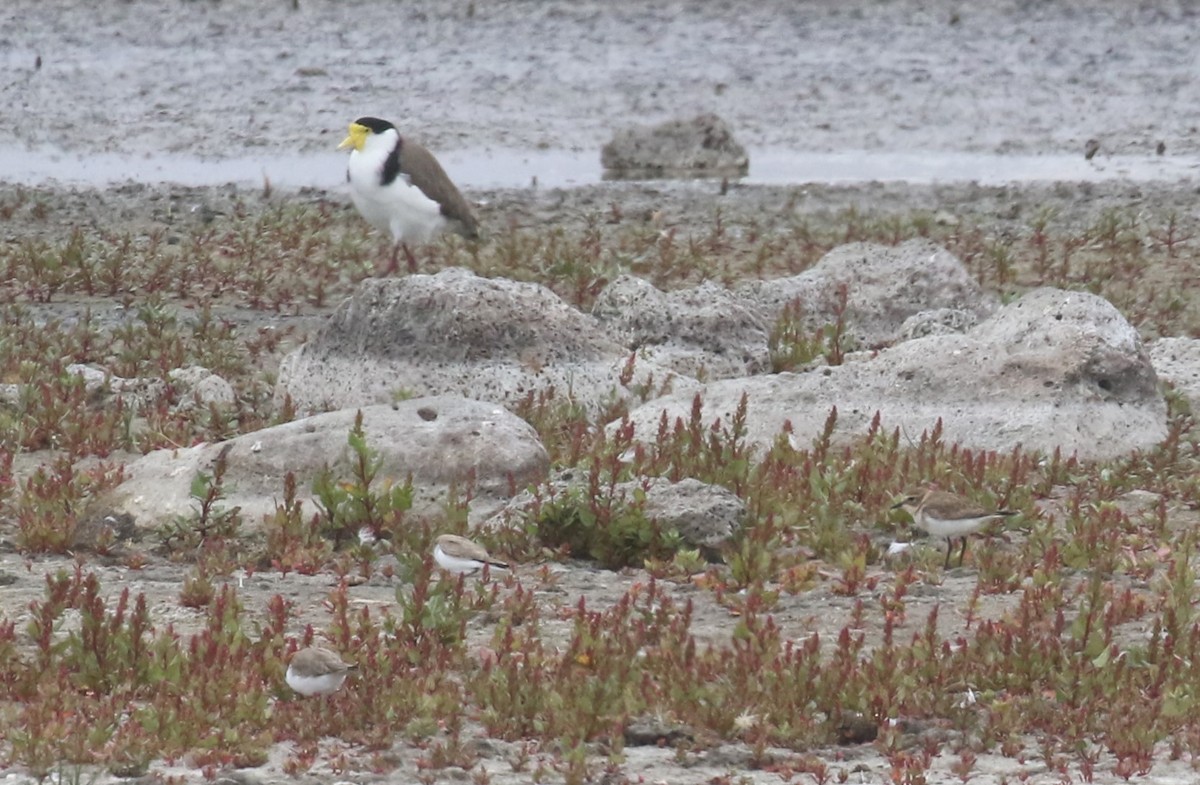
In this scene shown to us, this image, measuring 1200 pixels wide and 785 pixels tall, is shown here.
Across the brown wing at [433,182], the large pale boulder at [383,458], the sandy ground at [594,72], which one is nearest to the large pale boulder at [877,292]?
the brown wing at [433,182]

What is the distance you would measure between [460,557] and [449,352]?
398 centimetres

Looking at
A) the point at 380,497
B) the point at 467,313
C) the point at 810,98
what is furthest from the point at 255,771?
the point at 810,98

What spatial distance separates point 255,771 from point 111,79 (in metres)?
23.4

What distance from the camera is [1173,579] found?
9328 mm

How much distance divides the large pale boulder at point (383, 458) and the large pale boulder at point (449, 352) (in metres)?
1.79

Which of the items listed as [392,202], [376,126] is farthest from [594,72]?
[392,202]

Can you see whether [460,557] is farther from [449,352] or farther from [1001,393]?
[1001,393]

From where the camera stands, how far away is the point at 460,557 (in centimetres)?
929

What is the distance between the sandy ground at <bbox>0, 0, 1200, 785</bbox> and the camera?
22250mm

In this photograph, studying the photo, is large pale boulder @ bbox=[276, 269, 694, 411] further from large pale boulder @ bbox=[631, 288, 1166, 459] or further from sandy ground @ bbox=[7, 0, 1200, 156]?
sandy ground @ bbox=[7, 0, 1200, 156]

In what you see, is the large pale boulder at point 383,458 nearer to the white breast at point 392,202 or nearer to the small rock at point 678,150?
the white breast at point 392,202

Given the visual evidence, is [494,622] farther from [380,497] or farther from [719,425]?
[719,425]

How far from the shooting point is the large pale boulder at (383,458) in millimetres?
10617

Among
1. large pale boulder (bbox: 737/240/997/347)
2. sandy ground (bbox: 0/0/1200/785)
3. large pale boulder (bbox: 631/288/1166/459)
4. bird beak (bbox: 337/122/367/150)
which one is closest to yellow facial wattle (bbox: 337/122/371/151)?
bird beak (bbox: 337/122/367/150)
